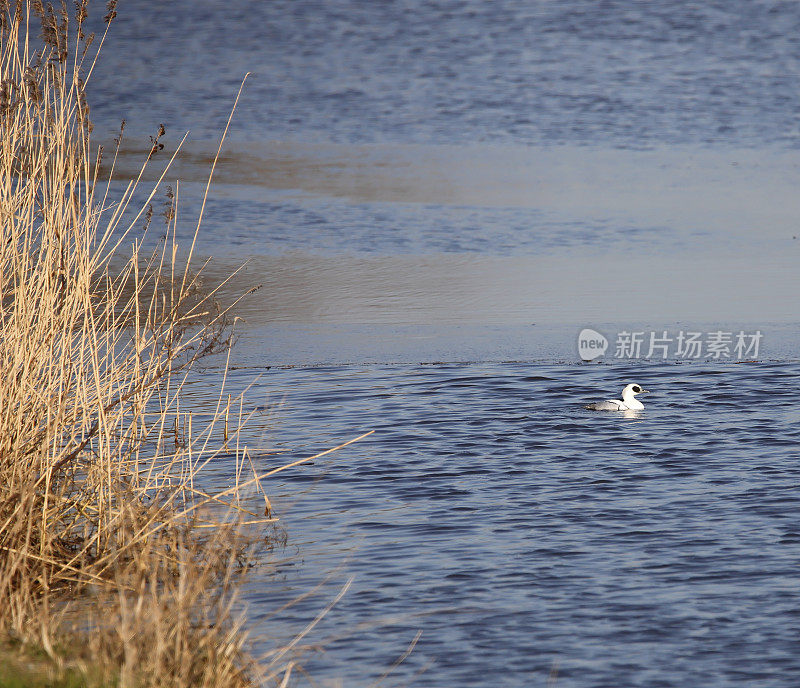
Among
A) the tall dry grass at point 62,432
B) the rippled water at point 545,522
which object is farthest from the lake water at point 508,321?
the tall dry grass at point 62,432

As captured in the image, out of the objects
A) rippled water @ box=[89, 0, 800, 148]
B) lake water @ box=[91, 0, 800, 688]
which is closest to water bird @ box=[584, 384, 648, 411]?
lake water @ box=[91, 0, 800, 688]

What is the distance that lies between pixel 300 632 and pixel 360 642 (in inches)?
9.7

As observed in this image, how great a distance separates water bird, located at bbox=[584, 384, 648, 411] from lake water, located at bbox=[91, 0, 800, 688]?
0.32 ft

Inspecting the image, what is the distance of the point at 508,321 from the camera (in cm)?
1055

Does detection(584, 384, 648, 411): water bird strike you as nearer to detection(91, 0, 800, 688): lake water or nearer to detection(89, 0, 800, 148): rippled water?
detection(91, 0, 800, 688): lake water

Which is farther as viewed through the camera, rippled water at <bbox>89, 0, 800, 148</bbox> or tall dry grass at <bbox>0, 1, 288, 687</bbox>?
rippled water at <bbox>89, 0, 800, 148</bbox>

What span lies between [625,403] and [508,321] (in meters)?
2.10

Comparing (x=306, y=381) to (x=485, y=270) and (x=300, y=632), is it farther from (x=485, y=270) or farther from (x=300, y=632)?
(x=300, y=632)

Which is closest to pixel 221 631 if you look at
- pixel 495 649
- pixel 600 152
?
pixel 495 649

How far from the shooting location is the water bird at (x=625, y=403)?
8.59 metres

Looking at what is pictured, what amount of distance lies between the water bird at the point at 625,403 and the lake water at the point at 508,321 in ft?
0.32

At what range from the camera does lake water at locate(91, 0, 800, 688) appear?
545cm

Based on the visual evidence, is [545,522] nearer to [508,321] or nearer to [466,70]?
[508,321]

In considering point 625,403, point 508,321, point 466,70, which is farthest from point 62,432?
point 466,70
